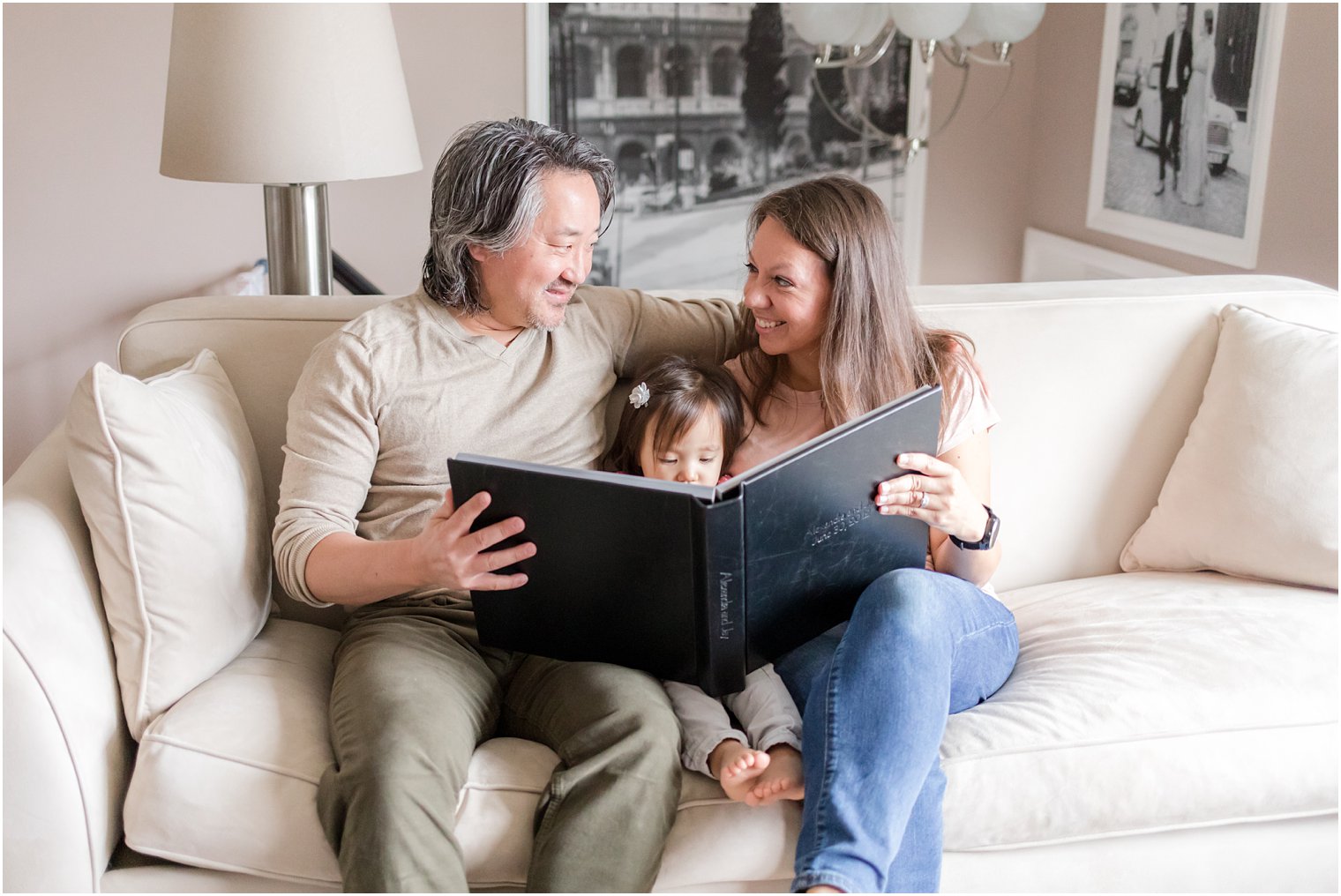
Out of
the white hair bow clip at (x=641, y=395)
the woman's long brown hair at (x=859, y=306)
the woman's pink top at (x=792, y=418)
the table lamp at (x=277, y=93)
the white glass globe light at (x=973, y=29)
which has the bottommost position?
the woman's pink top at (x=792, y=418)

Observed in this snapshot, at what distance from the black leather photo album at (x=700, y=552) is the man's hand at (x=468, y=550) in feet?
0.05

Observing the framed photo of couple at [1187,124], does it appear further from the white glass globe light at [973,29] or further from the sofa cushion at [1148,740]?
the sofa cushion at [1148,740]

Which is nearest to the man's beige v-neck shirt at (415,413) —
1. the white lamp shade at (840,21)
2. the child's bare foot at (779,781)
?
the child's bare foot at (779,781)

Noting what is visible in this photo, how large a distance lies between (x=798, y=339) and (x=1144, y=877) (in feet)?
2.70

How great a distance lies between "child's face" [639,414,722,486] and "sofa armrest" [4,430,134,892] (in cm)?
72

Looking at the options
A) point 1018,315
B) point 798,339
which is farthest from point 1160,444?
point 798,339

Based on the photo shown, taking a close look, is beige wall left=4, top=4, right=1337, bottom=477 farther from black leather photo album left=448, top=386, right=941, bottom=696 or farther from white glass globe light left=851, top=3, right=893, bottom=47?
black leather photo album left=448, top=386, right=941, bottom=696

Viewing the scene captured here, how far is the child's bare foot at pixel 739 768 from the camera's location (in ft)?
4.28

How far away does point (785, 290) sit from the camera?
5.32 feet

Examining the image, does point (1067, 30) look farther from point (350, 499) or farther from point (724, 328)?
point (350, 499)

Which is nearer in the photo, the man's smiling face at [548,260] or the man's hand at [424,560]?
the man's hand at [424,560]

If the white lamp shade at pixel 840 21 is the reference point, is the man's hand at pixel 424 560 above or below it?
below

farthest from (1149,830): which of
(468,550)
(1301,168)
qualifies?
(1301,168)

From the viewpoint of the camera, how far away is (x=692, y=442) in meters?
1.60
